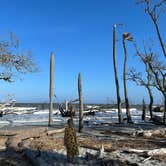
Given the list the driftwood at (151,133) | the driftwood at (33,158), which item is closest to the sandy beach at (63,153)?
the driftwood at (33,158)

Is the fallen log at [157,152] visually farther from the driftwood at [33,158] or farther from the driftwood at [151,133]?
the driftwood at [151,133]

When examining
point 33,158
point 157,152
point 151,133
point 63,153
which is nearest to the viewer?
point 157,152

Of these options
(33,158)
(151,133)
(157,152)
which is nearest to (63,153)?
(33,158)

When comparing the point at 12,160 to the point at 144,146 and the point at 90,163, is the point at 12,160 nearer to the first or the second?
the point at 90,163

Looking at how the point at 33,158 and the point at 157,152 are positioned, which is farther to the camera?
the point at 33,158

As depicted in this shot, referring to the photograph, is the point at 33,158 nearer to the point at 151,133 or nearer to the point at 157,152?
the point at 157,152

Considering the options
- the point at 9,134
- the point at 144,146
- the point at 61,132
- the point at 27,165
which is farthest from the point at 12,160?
the point at 61,132

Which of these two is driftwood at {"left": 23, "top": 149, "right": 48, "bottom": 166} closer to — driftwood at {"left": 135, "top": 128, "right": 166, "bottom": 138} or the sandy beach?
the sandy beach

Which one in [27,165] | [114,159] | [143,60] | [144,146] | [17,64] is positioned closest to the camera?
[114,159]

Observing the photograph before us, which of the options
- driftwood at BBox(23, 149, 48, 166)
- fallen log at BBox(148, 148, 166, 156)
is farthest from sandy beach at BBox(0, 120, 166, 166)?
fallen log at BBox(148, 148, 166, 156)

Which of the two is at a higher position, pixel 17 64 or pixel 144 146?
pixel 17 64

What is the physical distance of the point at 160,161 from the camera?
11.7 m

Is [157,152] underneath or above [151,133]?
underneath

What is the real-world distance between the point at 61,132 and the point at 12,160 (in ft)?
25.7
